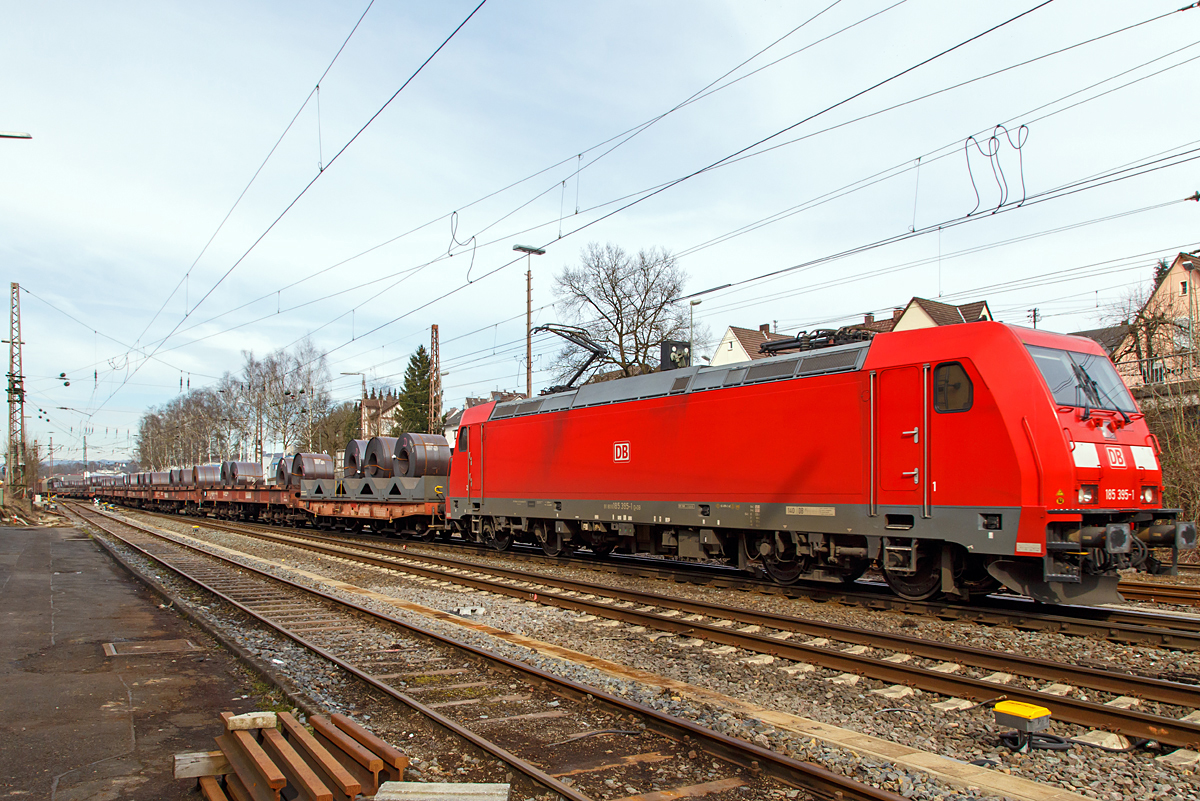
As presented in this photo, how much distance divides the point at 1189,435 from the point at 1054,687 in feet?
46.6

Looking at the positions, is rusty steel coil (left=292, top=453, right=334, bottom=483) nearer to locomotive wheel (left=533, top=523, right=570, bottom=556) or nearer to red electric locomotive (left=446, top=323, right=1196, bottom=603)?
locomotive wheel (left=533, top=523, right=570, bottom=556)

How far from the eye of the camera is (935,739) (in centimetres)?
557

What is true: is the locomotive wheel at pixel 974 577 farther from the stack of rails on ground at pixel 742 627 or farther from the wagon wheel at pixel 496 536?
the wagon wheel at pixel 496 536

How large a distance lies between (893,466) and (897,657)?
2729mm

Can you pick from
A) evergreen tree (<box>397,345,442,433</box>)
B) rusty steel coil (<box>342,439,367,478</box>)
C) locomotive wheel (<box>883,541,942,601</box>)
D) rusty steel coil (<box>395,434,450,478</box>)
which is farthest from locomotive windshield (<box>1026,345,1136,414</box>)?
evergreen tree (<box>397,345,442,433</box>)

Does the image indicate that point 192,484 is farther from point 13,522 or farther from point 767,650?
point 767,650

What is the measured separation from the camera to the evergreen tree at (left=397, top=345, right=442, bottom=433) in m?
65.4

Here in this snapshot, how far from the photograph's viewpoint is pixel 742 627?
366 inches

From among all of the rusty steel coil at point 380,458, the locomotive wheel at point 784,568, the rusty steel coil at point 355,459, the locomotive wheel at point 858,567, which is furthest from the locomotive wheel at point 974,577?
the rusty steel coil at point 355,459

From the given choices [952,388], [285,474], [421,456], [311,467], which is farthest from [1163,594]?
[285,474]

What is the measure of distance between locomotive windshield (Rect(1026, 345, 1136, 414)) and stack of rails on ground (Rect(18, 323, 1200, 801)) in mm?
45

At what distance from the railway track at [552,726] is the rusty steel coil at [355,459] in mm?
16179

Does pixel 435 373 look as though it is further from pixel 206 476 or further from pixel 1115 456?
pixel 1115 456

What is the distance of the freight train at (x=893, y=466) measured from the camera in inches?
333
